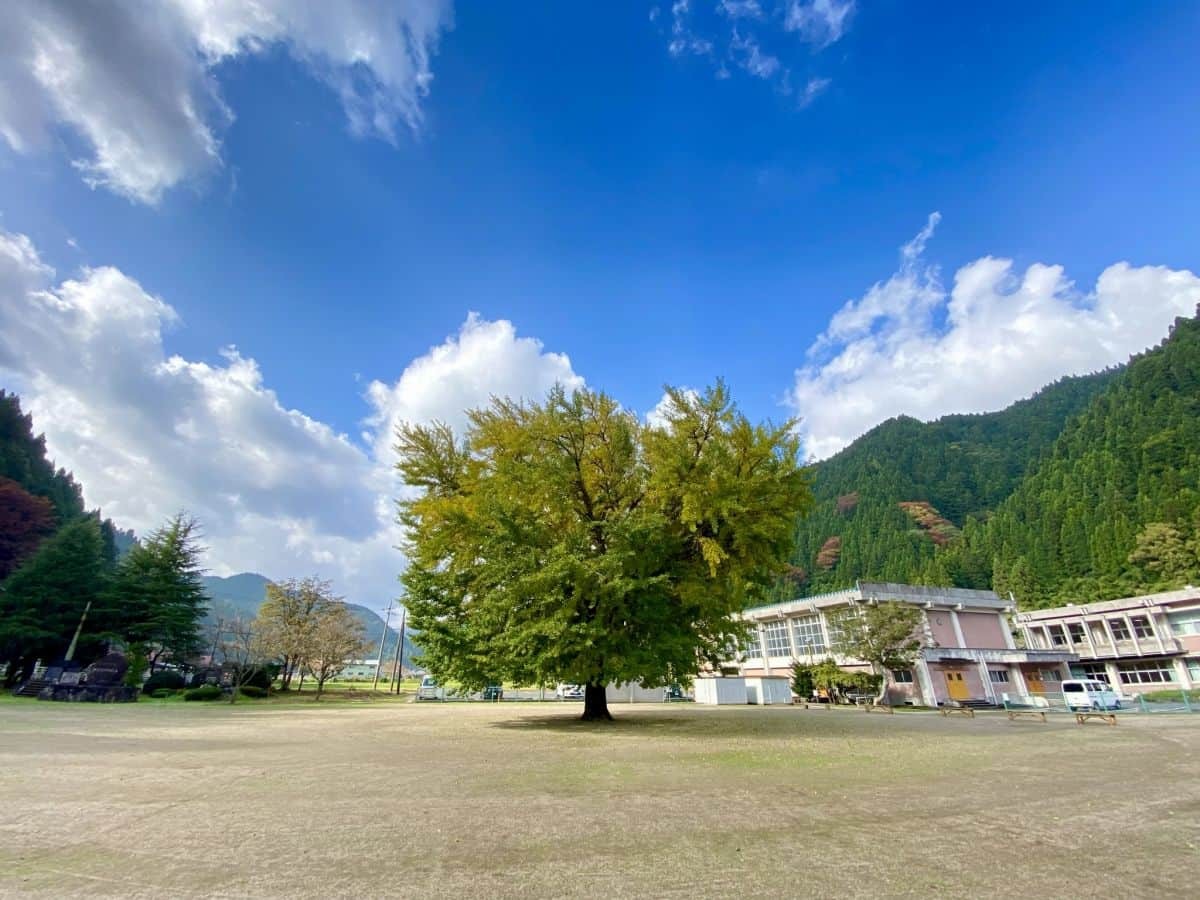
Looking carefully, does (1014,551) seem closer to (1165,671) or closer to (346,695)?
(1165,671)

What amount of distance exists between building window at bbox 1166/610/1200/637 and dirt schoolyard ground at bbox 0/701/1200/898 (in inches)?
1838

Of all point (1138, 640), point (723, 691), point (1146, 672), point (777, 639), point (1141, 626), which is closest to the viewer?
point (723, 691)

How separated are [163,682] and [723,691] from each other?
3728 cm

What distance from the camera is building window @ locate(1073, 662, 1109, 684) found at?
48.9 metres

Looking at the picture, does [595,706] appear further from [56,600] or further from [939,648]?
[56,600]

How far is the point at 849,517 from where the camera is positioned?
112500mm

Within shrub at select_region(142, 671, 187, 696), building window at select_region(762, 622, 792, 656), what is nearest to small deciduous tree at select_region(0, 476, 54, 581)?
shrub at select_region(142, 671, 187, 696)

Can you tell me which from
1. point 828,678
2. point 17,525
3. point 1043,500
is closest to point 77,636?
point 17,525

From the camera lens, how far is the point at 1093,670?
4991cm

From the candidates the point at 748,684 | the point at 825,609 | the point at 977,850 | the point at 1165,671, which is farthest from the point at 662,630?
the point at 1165,671

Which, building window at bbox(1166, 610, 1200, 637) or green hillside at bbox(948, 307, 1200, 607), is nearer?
building window at bbox(1166, 610, 1200, 637)

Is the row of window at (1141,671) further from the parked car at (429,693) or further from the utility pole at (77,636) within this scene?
the utility pole at (77,636)

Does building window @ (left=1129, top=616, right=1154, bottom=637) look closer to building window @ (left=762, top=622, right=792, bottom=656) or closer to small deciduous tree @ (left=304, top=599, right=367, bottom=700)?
building window @ (left=762, top=622, right=792, bottom=656)

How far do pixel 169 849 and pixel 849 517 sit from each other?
4764 inches
